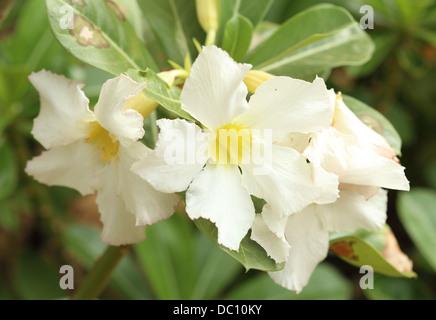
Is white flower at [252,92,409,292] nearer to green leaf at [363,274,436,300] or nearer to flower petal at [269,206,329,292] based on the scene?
flower petal at [269,206,329,292]

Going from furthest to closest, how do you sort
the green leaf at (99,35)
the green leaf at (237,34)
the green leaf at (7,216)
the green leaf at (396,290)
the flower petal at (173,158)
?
1. the green leaf at (7,216)
2. the green leaf at (396,290)
3. the green leaf at (237,34)
4. the green leaf at (99,35)
5. the flower petal at (173,158)

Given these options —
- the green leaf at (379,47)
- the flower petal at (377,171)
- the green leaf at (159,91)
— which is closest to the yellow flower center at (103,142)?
the green leaf at (159,91)

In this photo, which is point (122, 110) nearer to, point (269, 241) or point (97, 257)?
point (269, 241)

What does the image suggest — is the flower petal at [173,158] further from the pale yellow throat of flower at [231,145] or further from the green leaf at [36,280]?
the green leaf at [36,280]

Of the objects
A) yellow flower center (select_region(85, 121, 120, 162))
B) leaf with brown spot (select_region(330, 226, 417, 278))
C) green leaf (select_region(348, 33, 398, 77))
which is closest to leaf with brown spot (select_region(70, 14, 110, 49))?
yellow flower center (select_region(85, 121, 120, 162))

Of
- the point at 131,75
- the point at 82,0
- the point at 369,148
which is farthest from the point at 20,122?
the point at 369,148
